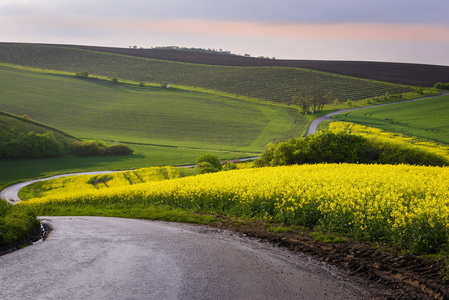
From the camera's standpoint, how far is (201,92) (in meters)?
111

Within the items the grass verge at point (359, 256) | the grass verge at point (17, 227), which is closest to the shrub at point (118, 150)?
the grass verge at point (17, 227)

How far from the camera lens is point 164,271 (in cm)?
930

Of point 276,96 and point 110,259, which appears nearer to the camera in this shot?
point 110,259

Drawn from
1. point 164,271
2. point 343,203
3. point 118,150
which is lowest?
point 118,150

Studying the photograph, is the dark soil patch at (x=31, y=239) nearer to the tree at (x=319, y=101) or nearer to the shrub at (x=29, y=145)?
the shrub at (x=29, y=145)

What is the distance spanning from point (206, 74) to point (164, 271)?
122 metres

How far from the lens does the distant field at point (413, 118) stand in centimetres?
6606

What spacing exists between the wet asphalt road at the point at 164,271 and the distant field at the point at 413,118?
5528 cm

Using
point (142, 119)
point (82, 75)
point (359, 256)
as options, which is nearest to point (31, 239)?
point (359, 256)

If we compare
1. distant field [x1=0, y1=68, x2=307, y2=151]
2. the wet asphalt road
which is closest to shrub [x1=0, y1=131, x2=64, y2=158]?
distant field [x1=0, y1=68, x2=307, y2=151]

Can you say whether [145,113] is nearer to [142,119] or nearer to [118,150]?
[142,119]

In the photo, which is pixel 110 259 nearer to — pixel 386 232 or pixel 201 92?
pixel 386 232

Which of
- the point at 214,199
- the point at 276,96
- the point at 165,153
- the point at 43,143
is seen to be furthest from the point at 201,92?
the point at 214,199

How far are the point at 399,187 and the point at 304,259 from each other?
6276 millimetres
